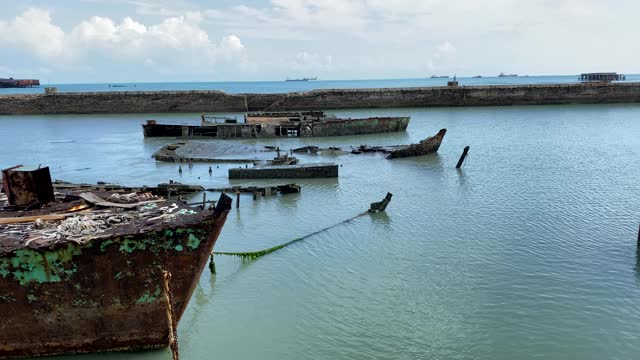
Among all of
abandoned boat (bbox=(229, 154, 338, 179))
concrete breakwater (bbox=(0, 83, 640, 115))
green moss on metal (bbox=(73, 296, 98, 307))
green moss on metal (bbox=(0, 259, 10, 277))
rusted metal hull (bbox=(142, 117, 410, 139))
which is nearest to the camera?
green moss on metal (bbox=(0, 259, 10, 277))

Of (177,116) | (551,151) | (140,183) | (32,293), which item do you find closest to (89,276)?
(32,293)

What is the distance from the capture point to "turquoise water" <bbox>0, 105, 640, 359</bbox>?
829cm

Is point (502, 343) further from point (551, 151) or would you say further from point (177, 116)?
point (177, 116)

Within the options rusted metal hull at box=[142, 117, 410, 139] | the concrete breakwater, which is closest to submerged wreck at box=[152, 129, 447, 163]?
rusted metal hull at box=[142, 117, 410, 139]

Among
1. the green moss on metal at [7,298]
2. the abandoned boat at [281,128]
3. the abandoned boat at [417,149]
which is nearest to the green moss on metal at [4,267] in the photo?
the green moss on metal at [7,298]

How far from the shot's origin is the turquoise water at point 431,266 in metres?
8.29

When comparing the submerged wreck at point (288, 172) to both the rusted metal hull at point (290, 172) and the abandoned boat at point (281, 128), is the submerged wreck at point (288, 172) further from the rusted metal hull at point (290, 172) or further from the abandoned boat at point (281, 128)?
the abandoned boat at point (281, 128)

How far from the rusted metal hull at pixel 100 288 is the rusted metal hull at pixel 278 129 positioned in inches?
1065

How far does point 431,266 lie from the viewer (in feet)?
36.9

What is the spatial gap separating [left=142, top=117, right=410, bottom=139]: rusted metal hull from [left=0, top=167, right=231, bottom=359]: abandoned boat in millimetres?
26514

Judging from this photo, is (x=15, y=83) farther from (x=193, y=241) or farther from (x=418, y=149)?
(x=193, y=241)

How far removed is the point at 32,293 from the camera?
6.96 meters

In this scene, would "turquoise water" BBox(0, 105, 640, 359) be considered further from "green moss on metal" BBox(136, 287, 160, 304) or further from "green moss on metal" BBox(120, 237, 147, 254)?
"green moss on metal" BBox(120, 237, 147, 254)

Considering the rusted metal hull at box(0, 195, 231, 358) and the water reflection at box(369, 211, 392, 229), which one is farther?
the water reflection at box(369, 211, 392, 229)
